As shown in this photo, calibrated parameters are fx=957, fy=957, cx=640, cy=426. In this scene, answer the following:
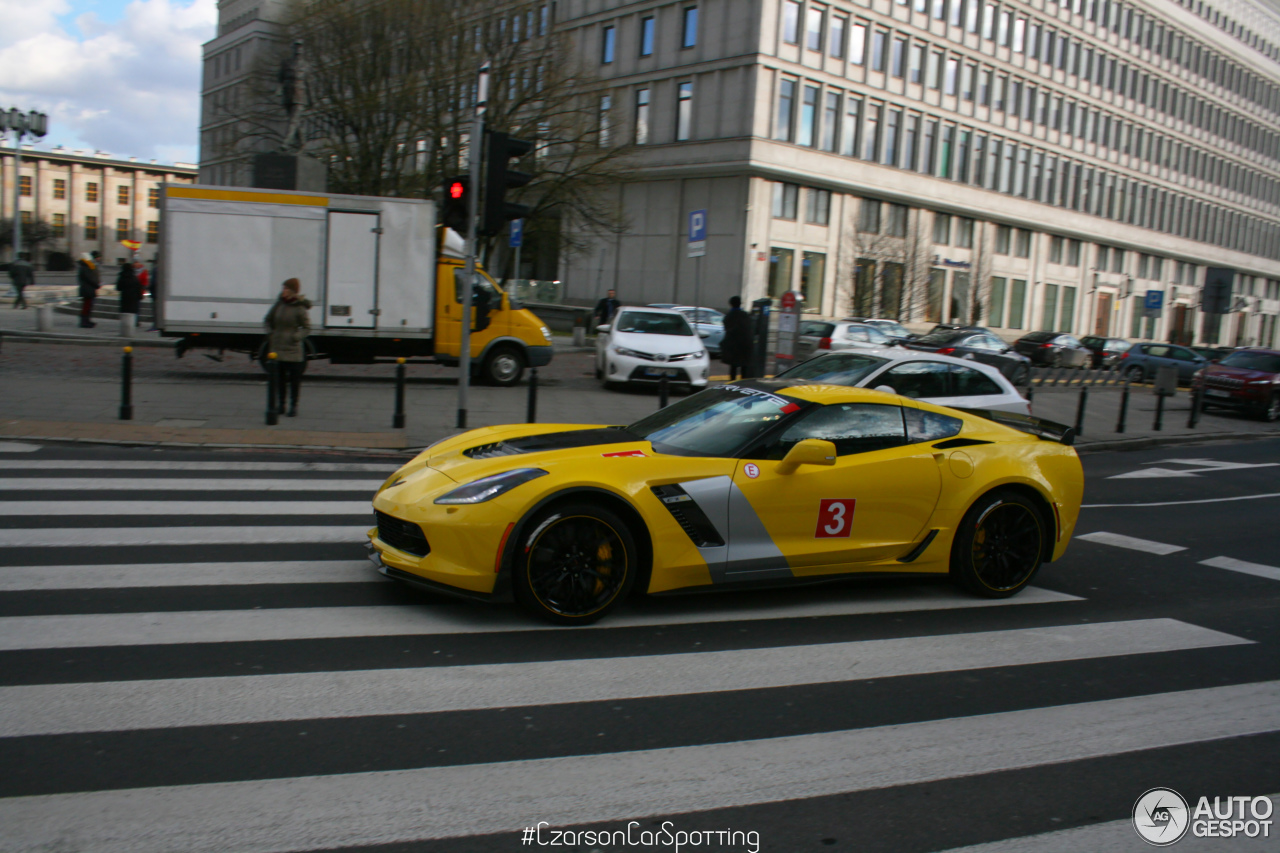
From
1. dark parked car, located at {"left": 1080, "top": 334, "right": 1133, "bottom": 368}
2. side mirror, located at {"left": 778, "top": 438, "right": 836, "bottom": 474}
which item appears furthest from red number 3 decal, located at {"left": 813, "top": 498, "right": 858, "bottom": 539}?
dark parked car, located at {"left": 1080, "top": 334, "right": 1133, "bottom": 368}

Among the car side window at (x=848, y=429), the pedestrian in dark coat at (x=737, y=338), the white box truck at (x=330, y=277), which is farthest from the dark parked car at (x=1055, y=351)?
the car side window at (x=848, y=429)

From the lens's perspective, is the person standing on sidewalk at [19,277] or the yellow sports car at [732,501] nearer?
the yellow sports car at [732,501]

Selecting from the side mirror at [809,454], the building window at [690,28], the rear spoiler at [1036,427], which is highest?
the building window at [690,28]

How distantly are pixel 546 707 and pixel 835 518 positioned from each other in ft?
7.87

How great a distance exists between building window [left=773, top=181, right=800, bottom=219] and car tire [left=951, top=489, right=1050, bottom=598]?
4137 cm

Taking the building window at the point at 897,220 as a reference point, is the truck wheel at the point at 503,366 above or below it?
below

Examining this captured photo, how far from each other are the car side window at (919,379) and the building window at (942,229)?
148 feet

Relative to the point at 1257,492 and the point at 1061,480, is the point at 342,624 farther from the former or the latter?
the point at 1257,492

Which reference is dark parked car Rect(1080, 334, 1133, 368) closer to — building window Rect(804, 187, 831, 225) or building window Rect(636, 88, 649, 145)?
building window Rect(804, 187, 831, 225)

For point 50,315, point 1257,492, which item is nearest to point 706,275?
point 50,315

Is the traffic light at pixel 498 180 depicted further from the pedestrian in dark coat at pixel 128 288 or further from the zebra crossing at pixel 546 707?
the pedestrian in dark coat at pixel 128 288

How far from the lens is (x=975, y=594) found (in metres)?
6.38

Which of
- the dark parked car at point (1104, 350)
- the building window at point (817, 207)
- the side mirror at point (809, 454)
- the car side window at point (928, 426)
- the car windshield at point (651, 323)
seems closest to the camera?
the side mirror at point (809, 454)

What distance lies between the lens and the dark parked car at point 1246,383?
22953mm
